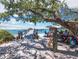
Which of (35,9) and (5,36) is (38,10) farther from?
(5,36)

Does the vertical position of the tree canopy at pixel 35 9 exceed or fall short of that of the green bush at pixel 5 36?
it exceeds it

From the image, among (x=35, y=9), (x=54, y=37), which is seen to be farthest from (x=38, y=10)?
(x=54, y=37)

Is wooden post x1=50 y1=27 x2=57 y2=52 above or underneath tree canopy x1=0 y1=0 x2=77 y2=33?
underneath

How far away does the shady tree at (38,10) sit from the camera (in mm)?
3908

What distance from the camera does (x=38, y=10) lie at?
155 inches

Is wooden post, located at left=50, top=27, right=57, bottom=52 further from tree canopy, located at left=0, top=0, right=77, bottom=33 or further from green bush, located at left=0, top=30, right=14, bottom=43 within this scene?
green bush, located at left=0, top=30, right=14, bottom=43

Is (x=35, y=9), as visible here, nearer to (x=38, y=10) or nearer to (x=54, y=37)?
(x=38, y=10)

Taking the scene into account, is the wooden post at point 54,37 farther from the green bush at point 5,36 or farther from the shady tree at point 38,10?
the green bush at point 5,36

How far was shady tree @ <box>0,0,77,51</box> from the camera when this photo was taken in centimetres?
391

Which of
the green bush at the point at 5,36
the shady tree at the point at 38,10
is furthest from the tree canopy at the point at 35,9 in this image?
the green bush at the point at 5,36

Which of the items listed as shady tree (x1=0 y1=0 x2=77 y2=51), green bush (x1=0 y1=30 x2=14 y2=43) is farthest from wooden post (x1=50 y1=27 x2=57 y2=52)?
green bush (x1=0 y1=30 x2=14 y2=43)

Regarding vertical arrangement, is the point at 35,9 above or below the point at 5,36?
above

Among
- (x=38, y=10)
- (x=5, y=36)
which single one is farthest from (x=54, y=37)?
(x=5, y=36)

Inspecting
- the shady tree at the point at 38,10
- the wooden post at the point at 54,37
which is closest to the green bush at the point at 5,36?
the shady tree at the point at 38,10
